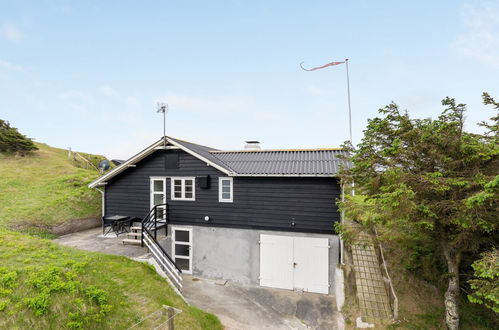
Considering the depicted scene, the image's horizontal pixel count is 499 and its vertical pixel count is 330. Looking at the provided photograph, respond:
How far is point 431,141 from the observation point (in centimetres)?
577

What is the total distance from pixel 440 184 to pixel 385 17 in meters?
12.5

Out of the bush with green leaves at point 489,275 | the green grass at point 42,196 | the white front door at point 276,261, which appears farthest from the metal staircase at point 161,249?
the bush with green leaves at point 489,275

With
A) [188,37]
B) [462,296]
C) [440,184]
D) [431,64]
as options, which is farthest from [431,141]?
[188,37]

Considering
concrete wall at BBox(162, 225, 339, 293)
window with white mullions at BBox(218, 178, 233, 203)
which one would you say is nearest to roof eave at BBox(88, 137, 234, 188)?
window with white mullions at BBox(218, 178, 233, 203)

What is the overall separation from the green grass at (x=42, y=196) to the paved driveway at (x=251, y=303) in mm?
3039

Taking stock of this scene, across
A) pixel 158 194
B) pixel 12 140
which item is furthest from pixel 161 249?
pixel 12 140

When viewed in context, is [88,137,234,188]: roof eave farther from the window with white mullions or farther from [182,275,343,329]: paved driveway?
[182,275,343,329]: paved driveway

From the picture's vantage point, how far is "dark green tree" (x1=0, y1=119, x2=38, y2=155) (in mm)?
25672

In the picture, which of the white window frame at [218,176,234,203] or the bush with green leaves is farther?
the white window frame at [218,176,234,203]

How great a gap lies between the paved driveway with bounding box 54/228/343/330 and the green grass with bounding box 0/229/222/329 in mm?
1325

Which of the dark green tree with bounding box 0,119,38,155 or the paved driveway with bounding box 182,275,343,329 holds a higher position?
the dark green tree with bounding box 0,119,38,155

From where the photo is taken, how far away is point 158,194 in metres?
12.7

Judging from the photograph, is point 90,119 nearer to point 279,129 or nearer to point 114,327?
point 279,129

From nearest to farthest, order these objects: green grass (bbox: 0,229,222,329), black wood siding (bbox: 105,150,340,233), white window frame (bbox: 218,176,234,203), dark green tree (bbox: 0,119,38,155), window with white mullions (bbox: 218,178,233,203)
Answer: green grass (bbox: 0,229,222,329), black wood siding (bbox: 105,150,340,233), white window frame (bbox: 218,176,234,203), window with white mullions (bbox: 218,178,233,203), dark green tree (bbox: 0,119,38,155)
